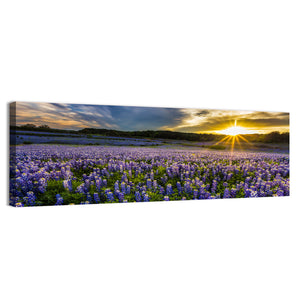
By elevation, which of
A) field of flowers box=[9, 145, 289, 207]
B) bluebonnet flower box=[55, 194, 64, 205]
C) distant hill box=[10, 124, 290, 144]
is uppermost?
distant hill box=[10, 124, 290, 144]

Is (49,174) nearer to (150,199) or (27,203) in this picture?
(27,203)

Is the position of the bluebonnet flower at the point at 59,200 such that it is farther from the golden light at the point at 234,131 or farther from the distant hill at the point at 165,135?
the golden light at the point at 234,131

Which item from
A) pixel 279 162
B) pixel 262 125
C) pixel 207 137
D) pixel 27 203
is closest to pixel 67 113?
pixel 27 203

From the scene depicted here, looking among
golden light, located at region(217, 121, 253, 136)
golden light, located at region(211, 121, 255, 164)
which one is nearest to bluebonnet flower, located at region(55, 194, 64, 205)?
golden light, located at region(211, 121, 255, 164)

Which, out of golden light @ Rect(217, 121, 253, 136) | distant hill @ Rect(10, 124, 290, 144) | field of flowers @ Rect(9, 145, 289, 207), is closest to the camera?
field of flowers @ Rect(9, 145, 289, 207)

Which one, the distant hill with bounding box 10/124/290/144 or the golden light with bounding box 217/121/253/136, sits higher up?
the golden light with bounding box 217/121/253/136

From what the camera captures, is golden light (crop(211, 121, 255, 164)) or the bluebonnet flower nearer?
the bluebonnet flower

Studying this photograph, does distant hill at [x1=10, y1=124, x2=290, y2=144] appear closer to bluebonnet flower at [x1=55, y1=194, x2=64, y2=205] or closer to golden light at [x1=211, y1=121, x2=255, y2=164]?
golden light at [x1=211, y1=121, x2=255, y2=164]
